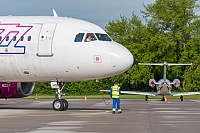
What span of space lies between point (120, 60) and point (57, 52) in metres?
2.93

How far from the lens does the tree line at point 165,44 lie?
80250 millimetres

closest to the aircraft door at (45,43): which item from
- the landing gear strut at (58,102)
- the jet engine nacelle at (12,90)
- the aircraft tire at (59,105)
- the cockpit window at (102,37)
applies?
the landing gear strut at (58,102)

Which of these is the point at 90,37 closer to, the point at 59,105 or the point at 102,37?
the point at 102,37

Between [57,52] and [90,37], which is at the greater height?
[90,37]

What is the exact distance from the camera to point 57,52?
27.1m

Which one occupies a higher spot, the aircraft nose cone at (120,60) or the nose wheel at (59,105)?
the aircraft nose cone at (120,60)

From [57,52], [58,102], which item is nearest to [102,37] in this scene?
[57,52]

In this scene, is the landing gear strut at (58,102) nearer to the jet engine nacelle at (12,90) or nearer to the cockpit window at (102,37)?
the jet engine nacelle at (12,90)

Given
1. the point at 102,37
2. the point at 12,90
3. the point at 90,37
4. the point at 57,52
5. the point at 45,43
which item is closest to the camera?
the point at 57,52

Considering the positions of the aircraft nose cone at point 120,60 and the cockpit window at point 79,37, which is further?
the cockpit window at point 79,37

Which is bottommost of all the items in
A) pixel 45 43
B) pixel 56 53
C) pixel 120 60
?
pixel 120 60

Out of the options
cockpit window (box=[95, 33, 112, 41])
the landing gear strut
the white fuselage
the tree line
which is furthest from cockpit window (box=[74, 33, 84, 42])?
the tree line

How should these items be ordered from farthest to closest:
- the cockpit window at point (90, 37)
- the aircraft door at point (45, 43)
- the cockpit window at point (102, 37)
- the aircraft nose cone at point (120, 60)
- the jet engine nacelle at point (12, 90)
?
1. the jet engine nacelle at point (12, 90)
2. the cockpit window at point (102, 37)
3. the cockpit window at point (90, 37)
4. the aircraft door at point (45, 43)
5. the aircraft nose cone at point (120, 60)

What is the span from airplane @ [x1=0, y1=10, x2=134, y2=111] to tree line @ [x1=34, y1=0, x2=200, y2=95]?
162ft
